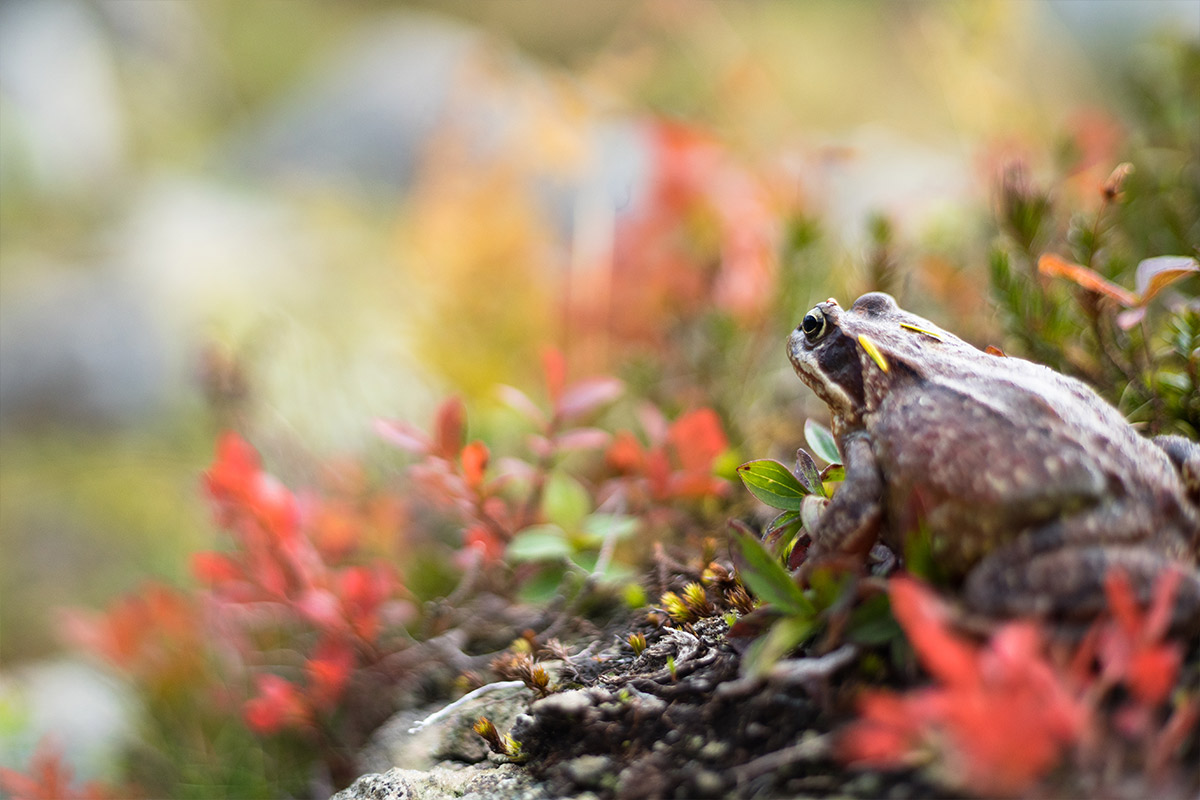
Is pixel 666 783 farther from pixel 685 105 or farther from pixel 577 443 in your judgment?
pixel 685 105

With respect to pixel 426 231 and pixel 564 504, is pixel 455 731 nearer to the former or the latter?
pixel 564 504

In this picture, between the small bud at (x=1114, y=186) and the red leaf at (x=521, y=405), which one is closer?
the small bud at (x=1114, y=186)

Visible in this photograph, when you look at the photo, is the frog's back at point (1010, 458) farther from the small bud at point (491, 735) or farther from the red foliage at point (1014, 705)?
the small bud at point (491, 735)

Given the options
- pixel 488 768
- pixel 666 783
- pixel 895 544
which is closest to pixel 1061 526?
pixel 895 544

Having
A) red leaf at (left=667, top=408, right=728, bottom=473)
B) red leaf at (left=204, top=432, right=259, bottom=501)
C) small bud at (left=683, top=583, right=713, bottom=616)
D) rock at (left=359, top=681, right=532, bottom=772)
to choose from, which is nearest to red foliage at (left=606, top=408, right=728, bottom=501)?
red leaf at (left=667, top=408, right=728, bottom=473)

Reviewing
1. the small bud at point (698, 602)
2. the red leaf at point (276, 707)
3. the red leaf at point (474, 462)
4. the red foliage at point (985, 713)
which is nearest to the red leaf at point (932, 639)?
the red foliage at point (985, 713)

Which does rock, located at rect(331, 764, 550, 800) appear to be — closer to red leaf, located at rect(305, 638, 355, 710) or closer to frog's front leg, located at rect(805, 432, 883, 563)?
red leaf, located at rect(305, 638, 355, 710)
